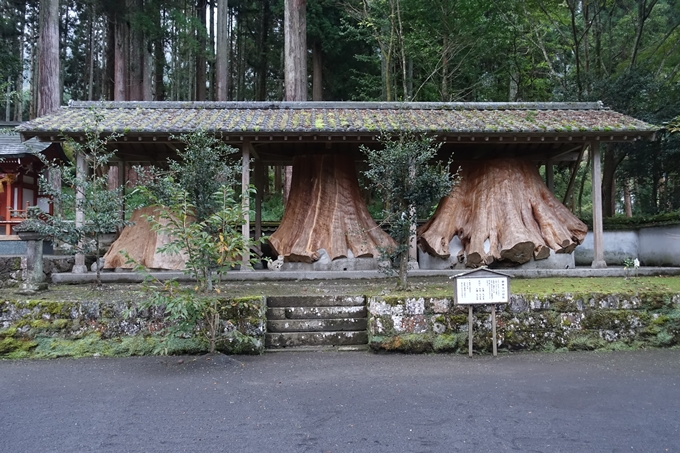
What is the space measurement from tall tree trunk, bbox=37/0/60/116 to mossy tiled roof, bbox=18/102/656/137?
439cm

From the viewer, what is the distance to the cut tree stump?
30.0ft

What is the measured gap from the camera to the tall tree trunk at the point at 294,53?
13.9 metres

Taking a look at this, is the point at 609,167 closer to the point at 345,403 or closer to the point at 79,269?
the point at 345,403

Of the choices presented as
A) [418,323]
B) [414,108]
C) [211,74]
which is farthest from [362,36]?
[418,323]

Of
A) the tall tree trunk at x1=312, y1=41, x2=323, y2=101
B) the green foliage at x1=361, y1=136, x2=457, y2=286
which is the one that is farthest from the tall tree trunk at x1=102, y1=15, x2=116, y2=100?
the green foliage at x1=361, y1=136, x2=457, y2=286

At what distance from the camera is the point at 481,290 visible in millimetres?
5578

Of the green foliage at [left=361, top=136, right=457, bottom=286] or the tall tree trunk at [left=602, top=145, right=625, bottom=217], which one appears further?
the tall tree trunk at [left=602, top=145, right=625, bottom=217]

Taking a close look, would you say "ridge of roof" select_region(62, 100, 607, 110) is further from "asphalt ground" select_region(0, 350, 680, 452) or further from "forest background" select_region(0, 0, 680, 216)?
"asphalt ground" select_region(0, 350, 680, 452)

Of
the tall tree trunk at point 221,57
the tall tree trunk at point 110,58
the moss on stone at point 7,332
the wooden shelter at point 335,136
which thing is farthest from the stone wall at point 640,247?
the tall tree trunk at point 110,58

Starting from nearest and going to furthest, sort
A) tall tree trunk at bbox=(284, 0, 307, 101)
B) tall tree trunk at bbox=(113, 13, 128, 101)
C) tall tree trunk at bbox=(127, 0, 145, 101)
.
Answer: tall tree trunk at bbox=(284, 0, 307, 101) < tall tree trunk at bbox=(113, 13, 128, 101) < tall tree trunk at bbox=(127, 0, 145, 101)

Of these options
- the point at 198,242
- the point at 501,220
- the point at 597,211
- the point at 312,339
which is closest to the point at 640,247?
the point at 597,211

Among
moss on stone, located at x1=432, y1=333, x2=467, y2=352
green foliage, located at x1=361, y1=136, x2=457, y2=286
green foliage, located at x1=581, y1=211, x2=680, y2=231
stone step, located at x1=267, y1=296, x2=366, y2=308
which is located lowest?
moss on stone, located at x1=432, y1=333, x2=467, y2=352

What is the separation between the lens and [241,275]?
861 centimetres

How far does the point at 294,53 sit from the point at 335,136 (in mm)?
6844
